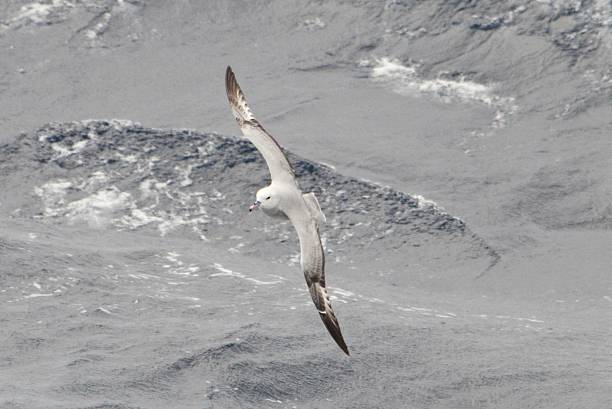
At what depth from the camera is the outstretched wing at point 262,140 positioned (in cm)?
3359

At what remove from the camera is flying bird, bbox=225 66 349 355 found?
104 feet

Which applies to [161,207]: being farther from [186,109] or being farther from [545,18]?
[545,18]

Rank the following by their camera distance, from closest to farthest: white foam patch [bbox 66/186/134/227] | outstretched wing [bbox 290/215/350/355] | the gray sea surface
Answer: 1. outstretched wing [bbox 290/215/350/355]
2. the gray sea surface
3. white foam patch [bbox 66/186/134/227]

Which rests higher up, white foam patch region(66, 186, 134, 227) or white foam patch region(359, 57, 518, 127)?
white foam patch region(359, 57, 518, 127)

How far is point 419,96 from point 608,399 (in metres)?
16.6

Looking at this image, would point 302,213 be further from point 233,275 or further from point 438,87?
point 438,87

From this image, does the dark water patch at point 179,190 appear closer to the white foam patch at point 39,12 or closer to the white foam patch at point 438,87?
the white foam patch at point 438,87

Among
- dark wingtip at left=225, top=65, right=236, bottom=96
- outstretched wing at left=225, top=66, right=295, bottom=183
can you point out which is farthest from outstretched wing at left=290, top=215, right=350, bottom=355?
dark wingtip at left=225, top=65, right=236, bottom=96

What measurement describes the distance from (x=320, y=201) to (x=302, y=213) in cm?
1451

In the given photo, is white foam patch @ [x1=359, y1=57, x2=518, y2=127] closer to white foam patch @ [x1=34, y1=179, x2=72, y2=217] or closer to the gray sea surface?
the gray sea surface

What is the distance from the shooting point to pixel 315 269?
104ft

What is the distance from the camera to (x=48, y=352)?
39.4m

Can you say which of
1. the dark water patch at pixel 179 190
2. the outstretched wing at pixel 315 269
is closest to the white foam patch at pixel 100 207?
the dark water patch at pixel 179 190

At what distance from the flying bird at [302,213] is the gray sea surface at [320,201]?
5.70 meters
